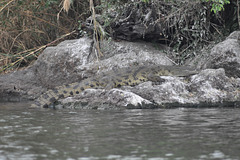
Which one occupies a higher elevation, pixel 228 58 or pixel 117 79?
pixel 228 58

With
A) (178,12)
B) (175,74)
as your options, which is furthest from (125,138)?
(178,12)

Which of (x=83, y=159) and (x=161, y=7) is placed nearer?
(x=83, y=159)

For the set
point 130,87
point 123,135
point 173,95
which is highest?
point 130,87

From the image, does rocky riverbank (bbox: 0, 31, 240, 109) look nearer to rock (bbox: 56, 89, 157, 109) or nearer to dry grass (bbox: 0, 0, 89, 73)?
rock (bbox: 56, 89, 157, 109)

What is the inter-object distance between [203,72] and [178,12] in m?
2.86

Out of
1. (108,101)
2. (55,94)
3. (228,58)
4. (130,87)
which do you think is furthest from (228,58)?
(55,94)

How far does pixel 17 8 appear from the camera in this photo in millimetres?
10711

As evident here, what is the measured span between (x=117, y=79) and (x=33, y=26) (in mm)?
5153

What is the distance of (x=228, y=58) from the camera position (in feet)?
25.6

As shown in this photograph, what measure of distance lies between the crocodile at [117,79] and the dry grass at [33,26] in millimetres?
3420

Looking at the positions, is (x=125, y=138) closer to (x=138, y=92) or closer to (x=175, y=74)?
(x=138, y=92)

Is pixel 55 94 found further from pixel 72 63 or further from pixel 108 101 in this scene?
pixel 72 63

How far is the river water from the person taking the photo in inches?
130

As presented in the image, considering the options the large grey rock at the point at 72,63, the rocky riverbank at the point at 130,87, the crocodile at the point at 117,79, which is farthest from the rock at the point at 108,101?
the large grey rock at the point at 72,63
